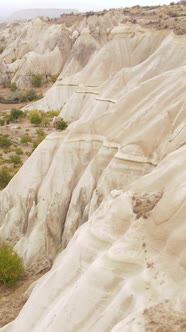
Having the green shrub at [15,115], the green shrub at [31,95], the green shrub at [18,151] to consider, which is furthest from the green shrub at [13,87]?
the green shrub at [18,151]

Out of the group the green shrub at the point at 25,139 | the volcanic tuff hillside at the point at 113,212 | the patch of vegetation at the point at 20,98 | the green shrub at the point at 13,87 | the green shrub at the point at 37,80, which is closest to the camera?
the volcanic tuff hillside at the point at 113,212

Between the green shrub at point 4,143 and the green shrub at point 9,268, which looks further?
the green shrub at point 4,143

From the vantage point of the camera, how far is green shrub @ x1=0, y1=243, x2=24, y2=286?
12562 millimetres

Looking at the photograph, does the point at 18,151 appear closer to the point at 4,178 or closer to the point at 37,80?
the point at 4,178

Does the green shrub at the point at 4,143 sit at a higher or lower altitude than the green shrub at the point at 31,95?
higher

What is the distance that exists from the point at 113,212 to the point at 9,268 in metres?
5.44

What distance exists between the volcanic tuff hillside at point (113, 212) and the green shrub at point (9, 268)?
0.66 metres

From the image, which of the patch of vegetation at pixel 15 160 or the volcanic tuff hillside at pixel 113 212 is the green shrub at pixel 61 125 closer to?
the patch of vegetation at pixel 15 160

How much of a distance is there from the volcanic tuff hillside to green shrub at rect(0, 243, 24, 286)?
2.16 feet

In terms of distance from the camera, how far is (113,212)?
27.7 feet

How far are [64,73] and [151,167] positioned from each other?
31061mm

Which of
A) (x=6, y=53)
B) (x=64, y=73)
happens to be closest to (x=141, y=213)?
(x=64, y=73)

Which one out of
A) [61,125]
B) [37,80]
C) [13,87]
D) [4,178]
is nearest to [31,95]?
[37,80]

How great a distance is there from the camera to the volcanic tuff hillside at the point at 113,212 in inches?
268
